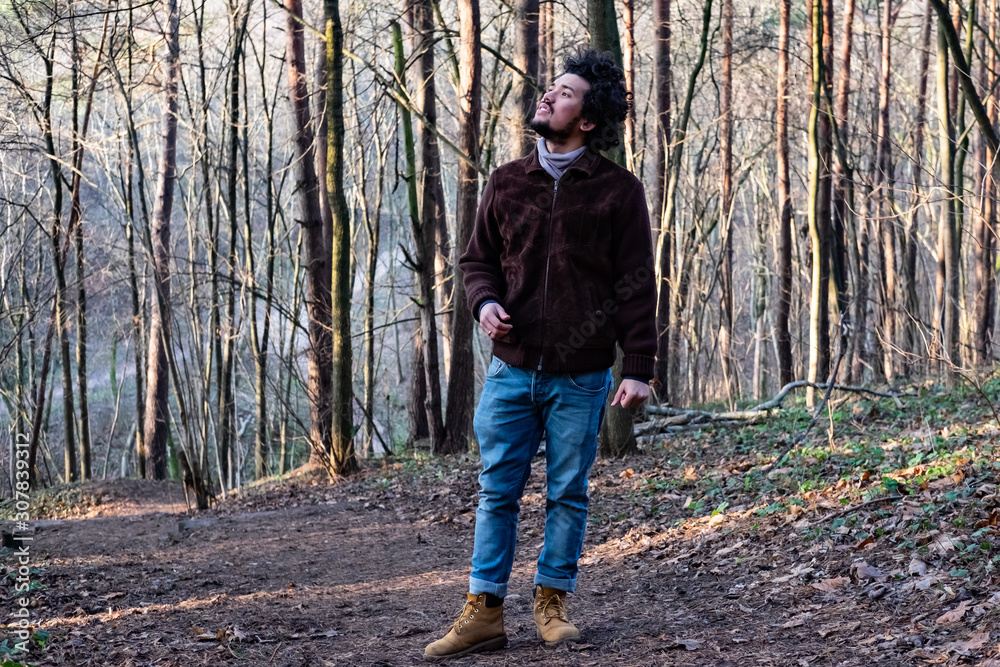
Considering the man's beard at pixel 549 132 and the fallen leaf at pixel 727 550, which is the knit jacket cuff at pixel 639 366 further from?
the fallen leaf at pixel 727 550

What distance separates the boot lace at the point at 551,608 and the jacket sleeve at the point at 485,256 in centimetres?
111

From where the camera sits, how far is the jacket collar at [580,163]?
3.09 metres

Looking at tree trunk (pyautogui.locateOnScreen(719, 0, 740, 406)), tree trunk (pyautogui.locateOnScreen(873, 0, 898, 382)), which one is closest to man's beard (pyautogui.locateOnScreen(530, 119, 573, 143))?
tree trunk (pyautogui.locateOnScreen(719, 0, 740, 406))

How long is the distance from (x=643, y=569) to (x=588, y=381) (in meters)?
2.06

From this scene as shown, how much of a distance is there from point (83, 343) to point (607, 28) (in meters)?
11.4

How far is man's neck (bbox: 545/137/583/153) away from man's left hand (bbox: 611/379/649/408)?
901 millimetres

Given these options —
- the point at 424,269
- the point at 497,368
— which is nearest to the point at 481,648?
the point at 497,368

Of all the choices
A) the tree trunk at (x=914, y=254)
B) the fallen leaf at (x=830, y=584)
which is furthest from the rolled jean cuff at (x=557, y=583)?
the tree trunk at (x=914, y=254)

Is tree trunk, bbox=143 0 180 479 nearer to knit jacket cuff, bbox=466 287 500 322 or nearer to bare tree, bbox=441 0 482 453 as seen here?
bare tree, bbox=441 0 482 453

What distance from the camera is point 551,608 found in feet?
10.4

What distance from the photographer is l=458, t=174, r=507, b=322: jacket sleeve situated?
3.17m

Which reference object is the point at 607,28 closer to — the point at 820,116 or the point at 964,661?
the point at 964,661

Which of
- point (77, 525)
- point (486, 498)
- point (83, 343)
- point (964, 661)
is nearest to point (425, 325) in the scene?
point (77, 525)

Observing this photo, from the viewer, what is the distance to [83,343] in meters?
14.5
